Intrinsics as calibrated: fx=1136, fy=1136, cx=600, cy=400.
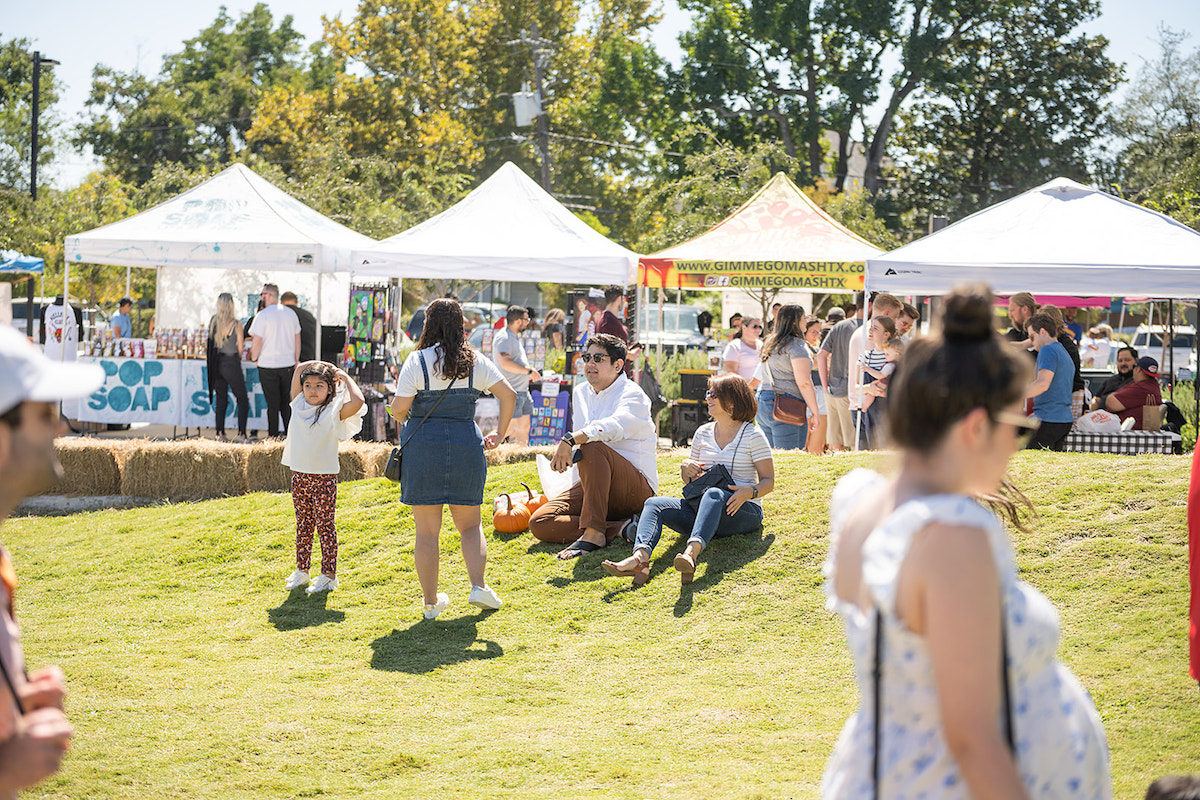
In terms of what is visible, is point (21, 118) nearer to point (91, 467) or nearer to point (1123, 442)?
point (91, 467)

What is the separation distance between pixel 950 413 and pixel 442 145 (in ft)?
122

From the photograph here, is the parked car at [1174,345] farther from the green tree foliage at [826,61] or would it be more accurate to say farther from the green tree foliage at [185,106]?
the green tree foliage at [185,106]

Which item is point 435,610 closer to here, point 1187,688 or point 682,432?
point 1187,688

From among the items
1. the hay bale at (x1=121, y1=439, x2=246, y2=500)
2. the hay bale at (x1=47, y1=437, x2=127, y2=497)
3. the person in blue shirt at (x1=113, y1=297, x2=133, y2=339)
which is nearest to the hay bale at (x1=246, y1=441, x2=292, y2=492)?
the hay bale at (x1=121, y1=439, x2=246, y2=500)

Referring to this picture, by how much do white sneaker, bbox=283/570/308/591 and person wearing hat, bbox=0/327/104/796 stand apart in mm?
6259

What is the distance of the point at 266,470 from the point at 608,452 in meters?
5.02

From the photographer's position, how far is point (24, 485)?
1853 mm

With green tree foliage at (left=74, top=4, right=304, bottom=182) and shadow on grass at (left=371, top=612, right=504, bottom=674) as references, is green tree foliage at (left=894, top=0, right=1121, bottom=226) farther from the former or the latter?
shadow on grass at (left=371, top=612, right=504, bottom=674)

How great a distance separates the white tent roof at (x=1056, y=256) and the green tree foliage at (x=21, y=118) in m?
27.3

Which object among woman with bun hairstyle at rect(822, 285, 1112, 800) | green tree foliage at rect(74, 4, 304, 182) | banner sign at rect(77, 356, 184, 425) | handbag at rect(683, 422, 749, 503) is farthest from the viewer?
green tree foliage at rect(74, 4, 304, 182)

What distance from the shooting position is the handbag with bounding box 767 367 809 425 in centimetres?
1053

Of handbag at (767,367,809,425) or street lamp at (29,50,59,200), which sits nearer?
handbag at (767,367,809,425)

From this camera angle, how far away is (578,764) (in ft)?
15.7

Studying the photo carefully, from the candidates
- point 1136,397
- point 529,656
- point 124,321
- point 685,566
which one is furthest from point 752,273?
point 124,321
